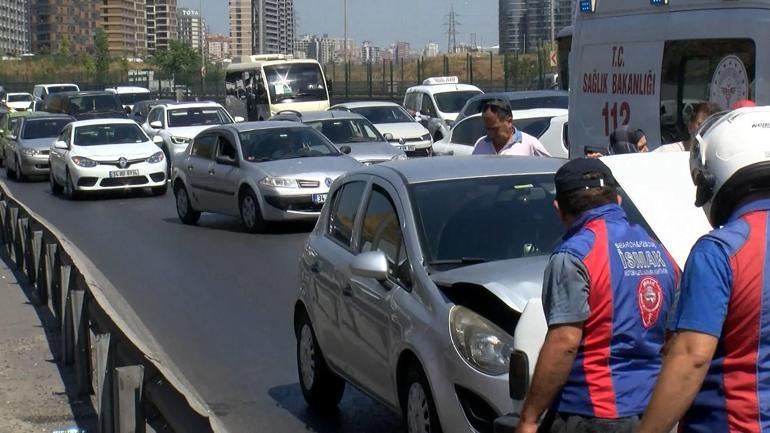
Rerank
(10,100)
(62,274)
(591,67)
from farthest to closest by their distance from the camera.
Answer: (10,100) < (591,67) < (62,274)

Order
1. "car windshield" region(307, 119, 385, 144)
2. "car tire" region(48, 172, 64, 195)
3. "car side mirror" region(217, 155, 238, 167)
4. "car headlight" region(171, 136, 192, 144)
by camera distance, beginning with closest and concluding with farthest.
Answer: "car side mirror" region(217, 155, 238, 167)
"car windshield" region(307, 119, 385, 144)
"car tire" region(48, 172, 64, 195)
"car headlight" region(171, 136, 192, 144)

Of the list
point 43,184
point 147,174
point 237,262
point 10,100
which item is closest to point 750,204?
point 237,262

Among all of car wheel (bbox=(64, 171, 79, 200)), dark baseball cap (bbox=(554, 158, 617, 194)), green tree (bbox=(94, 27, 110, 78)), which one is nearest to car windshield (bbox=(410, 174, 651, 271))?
dark baseball cap (bbox=(554, 158, 617, 194))

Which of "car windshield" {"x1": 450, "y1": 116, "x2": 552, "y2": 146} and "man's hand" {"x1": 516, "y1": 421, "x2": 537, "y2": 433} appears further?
"car windshield" {"x1": 450, "y1": 116, "x2": 552, "y2": 146}

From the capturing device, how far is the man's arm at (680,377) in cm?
301

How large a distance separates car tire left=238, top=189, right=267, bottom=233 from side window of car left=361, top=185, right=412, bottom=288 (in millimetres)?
11024

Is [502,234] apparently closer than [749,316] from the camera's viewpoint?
No

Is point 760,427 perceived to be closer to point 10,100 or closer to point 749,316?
point 749,316

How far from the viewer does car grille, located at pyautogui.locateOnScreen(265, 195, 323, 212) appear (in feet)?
58.4

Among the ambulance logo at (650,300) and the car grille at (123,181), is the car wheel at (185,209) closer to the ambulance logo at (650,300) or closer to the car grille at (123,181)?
the car grille at (123,181)

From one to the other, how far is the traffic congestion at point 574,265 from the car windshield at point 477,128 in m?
4.89

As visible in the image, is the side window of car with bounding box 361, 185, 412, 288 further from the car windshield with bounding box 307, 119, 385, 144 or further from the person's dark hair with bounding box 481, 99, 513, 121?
the car windshield with bounding box 307, 119, 385, 144

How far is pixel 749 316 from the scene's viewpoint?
3051mm

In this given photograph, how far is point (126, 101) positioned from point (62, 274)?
45.7 meters
